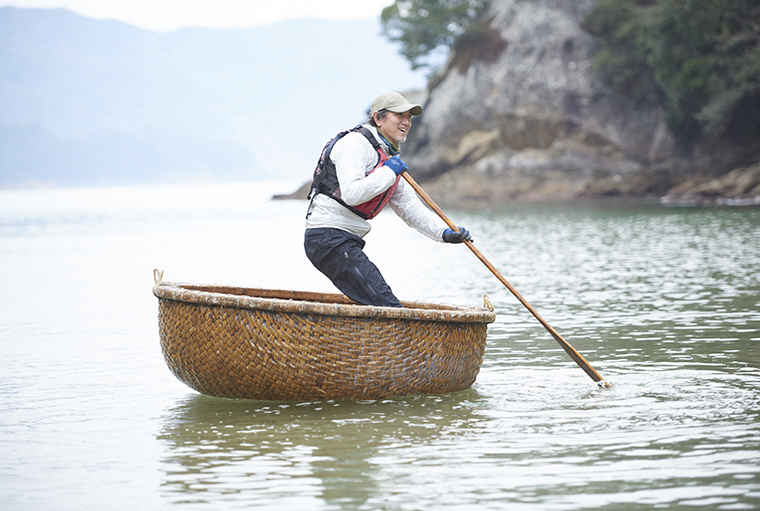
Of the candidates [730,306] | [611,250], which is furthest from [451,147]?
[730,306]

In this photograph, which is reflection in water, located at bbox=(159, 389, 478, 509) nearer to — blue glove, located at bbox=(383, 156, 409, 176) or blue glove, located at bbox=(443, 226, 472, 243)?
blue glove, located at bbox=(443, 226, 472, 243)

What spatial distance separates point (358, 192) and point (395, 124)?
24.5 inches

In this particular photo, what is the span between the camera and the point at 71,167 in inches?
7603

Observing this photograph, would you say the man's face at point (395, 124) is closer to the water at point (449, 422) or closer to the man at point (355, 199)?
the man at point (355, 199)

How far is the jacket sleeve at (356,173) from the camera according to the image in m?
5.49

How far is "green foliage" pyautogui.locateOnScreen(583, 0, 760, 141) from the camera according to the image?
31297 mm

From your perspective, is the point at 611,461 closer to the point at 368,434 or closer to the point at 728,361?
the point at 368,434

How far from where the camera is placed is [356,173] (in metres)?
5.53

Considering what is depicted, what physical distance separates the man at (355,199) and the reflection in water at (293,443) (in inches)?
31.1

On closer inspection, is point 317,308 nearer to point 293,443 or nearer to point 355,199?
point 355,199

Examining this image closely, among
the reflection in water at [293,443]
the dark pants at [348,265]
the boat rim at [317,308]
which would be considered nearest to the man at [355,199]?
the dark pants at [348,265]

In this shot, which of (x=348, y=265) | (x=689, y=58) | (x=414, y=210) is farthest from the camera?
(x=689, y=58)

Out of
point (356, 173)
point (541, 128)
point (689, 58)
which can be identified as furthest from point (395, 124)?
point (541, 128)

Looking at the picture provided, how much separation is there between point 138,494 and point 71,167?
201427 millimetres
